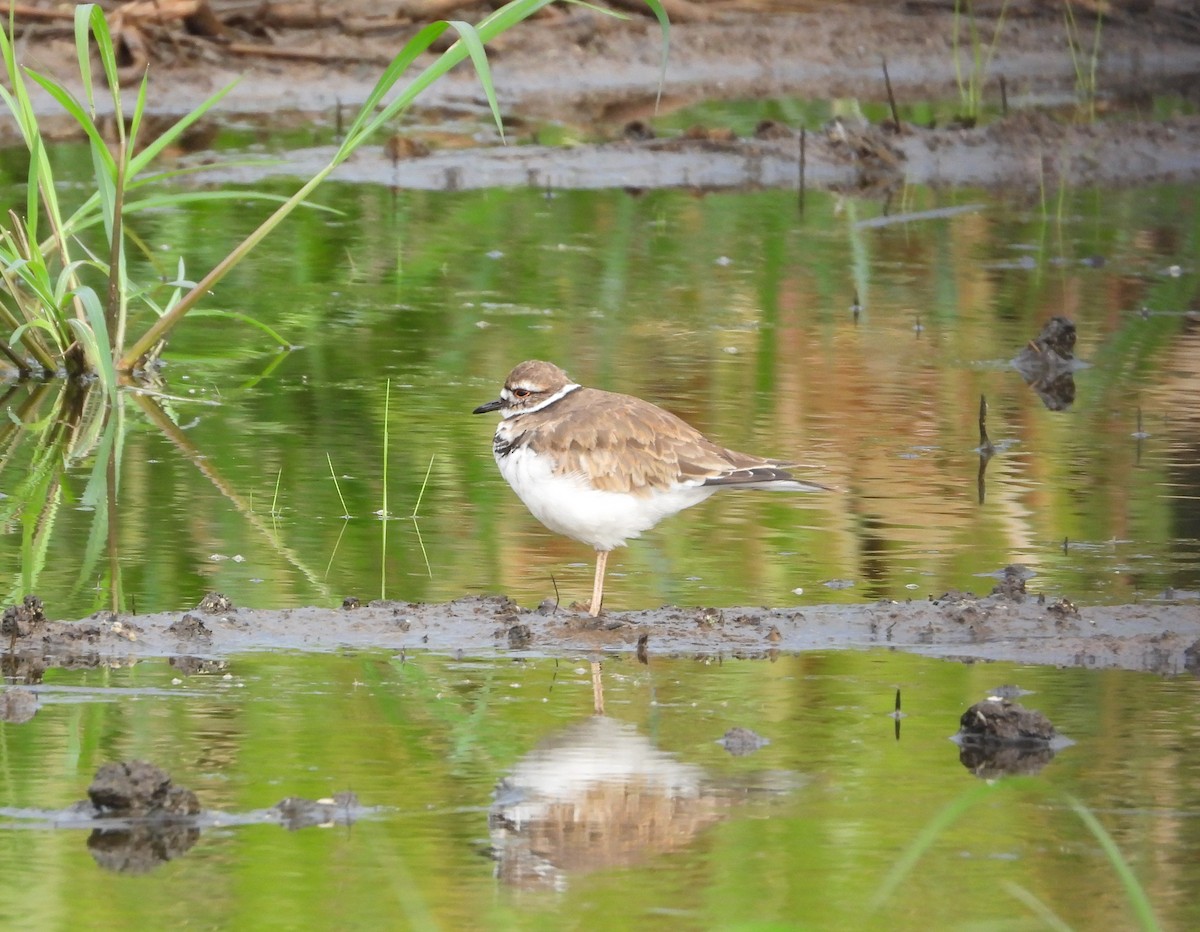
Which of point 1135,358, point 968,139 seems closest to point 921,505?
point 1135,358

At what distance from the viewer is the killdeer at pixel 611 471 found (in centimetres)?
557

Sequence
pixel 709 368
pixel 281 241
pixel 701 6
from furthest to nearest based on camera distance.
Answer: pixel 701 6, pixel 281 241, pixel 709 368

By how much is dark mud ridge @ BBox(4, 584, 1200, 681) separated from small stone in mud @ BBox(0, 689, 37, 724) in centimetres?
34

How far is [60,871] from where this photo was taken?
382 centimetres

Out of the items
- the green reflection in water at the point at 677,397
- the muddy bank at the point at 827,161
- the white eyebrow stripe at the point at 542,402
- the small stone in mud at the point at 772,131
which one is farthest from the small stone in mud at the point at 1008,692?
the small stone in mud at the point at 772,131

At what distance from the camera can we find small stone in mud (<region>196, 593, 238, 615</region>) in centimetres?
537

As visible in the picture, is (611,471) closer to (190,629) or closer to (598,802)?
(190,629)

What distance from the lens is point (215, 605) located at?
538 centimetres

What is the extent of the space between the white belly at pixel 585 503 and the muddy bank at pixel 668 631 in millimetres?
225

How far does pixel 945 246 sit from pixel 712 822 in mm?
7895

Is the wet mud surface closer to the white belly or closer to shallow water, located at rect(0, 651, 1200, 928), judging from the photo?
the white belly

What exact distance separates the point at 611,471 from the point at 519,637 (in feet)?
1.68

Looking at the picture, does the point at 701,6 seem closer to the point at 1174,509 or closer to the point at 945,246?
the point at 945,246

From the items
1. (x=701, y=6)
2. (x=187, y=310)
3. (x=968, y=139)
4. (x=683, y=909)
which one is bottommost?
(x=683, y=909)
